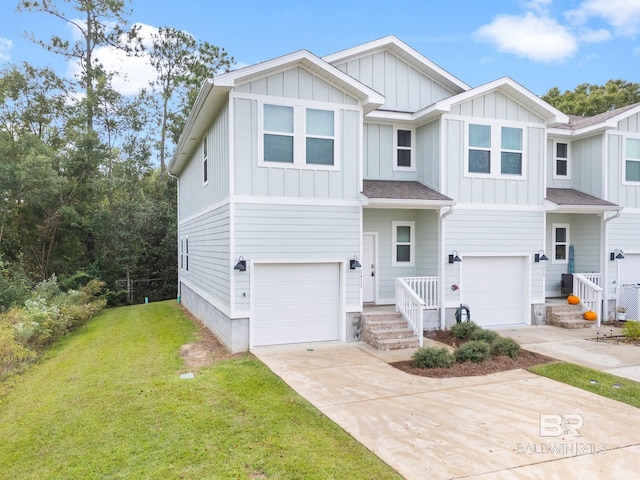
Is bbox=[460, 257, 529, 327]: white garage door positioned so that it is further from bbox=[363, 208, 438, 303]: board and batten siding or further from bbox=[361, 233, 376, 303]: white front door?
bbox=[361, 233, 376, 303]: white front door

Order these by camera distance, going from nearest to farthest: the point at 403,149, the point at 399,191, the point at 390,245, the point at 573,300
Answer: the point at 399,191
the point at 390,245
the point at 403,149
the point at 573,300

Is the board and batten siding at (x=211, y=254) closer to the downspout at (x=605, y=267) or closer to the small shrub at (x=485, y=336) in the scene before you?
the small shrub at (x=485, y=336)

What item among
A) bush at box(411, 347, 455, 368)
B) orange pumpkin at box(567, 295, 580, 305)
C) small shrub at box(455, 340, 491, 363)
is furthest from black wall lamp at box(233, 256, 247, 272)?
orange pumpkin at box(567, 295, 580, 305)

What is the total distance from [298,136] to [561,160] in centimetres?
920

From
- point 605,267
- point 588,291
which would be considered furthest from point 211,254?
point 605,267

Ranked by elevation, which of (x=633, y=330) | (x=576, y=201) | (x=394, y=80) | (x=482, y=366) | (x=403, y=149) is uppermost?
(x=394, y=80)

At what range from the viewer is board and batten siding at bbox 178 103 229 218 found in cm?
938

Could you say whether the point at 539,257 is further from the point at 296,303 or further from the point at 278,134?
the point at 278,134

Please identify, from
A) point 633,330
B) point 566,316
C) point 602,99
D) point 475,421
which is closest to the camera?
point 475,421

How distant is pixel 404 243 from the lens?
1200cm

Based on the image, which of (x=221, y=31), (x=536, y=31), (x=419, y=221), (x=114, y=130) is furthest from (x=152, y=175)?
(x=536, y=31)

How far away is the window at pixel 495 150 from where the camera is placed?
11195 mm

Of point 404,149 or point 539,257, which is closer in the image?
point 539,257

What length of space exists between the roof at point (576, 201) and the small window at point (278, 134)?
741 cm
